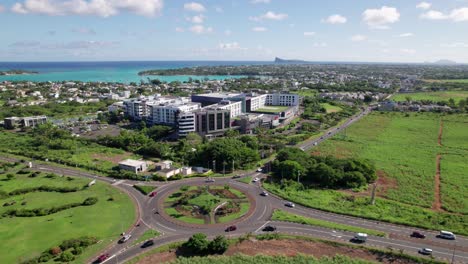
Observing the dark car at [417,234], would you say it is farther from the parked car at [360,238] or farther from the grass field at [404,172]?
the parked car at [360,238]

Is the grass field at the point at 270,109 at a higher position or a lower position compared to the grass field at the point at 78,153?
higher

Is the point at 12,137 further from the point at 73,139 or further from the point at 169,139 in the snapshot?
the point at 169,139

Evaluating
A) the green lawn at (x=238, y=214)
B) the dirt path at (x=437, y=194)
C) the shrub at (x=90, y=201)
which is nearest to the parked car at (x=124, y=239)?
the green lawn at (x=238, y=214)

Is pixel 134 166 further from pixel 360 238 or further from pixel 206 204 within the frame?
pixel 360 238

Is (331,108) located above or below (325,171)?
above

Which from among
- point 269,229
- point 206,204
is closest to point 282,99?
point 206,204

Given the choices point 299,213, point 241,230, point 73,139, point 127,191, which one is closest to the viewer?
point 241,230

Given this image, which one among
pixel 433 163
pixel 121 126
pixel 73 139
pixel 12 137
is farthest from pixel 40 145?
pixel 433 163
